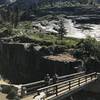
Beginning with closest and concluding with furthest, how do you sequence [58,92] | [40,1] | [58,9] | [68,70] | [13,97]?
[13,97], [58,92], [68,70], [58,9], [40,1]

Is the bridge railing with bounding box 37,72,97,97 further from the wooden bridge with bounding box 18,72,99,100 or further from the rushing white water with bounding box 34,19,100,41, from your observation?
the rushing white water with bounding box 34,19,100,41

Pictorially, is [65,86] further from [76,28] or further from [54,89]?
[76,28]

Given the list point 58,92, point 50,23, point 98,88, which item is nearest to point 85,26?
point 50,23

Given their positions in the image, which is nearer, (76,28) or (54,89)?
(54,89)

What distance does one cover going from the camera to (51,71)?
189 ft

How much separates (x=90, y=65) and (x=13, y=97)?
32167mm

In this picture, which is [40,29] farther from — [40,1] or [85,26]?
[40,1]

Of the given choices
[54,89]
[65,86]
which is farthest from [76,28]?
[54,89]

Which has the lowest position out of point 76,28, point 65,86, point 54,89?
point 76,28

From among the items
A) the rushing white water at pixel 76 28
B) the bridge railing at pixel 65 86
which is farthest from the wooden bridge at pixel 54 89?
the rushing white water at pixel 76 28

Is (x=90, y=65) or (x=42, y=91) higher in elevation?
(x=42, y=91)

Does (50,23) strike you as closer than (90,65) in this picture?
No

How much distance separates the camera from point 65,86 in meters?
31.4

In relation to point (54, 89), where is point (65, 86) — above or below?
below
